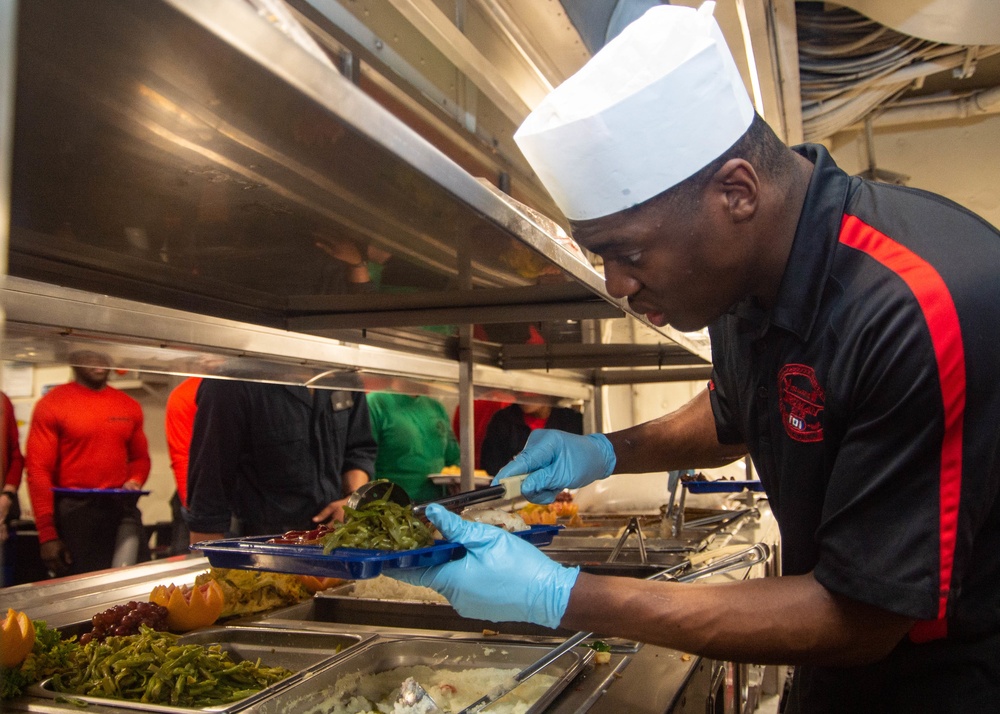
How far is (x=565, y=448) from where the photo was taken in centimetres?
189

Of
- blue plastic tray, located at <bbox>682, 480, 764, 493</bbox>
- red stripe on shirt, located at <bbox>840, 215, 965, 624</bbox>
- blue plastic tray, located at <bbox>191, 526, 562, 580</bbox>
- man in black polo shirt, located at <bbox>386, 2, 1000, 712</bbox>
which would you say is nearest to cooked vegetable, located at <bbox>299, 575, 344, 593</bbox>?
blue plastic tray, located at <bbox>191, 526, 562, 580</bbox>

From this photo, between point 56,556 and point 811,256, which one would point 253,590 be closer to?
point 811,256

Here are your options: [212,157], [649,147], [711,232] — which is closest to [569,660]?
[711,232]

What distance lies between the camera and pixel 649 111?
132cm

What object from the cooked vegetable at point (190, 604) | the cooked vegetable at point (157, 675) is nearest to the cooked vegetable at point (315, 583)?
the cooked vegetable at point (190, 604)

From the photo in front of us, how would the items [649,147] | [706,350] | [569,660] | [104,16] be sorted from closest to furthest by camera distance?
[104,16], [649,147], [569,660], [706,350]

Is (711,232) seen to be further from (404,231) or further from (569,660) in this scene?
(569,660)

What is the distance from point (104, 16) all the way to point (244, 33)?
0.37 ft

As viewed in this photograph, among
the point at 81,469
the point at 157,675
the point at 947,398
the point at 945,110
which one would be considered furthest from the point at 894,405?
the point at 945,110

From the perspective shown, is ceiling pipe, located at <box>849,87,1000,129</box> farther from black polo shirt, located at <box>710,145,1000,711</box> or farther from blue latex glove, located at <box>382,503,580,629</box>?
blue latex glove, located at <box>382,503,580,629</box>

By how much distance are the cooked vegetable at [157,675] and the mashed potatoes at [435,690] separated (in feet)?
0.45

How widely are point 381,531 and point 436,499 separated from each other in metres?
0.15

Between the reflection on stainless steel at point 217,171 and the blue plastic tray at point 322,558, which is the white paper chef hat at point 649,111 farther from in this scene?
the blue plastic tray at point 322,558

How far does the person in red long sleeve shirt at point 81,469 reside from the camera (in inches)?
170
